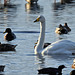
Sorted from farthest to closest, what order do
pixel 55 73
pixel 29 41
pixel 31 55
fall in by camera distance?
pixel 29 41, pixel 31 55, pixel 55 73

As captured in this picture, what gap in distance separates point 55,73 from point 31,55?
154 inches

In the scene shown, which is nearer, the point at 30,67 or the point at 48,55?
the point at 30,67

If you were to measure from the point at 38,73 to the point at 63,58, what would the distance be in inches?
127

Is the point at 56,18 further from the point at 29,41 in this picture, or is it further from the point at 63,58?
the point at 63,58

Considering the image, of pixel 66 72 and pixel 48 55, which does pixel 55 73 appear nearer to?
pixel 66 72

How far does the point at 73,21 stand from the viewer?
101 ft

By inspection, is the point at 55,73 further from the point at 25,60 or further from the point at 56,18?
the point at 56,18

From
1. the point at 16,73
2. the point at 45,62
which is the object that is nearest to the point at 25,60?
the point at 45,62

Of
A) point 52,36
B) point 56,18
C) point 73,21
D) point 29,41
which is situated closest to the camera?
Answer: point 29,41

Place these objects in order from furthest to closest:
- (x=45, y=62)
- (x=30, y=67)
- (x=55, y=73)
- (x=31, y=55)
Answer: (x=31, y=55) → (x=45, y=62) → (x=30, y=67) → (x=55, y=73)

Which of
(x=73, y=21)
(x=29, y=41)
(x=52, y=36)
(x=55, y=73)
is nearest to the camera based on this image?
(x=55, y=73)

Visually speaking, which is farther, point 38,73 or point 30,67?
point 30,67

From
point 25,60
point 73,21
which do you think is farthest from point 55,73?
point 73,21

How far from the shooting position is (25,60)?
15.4m
